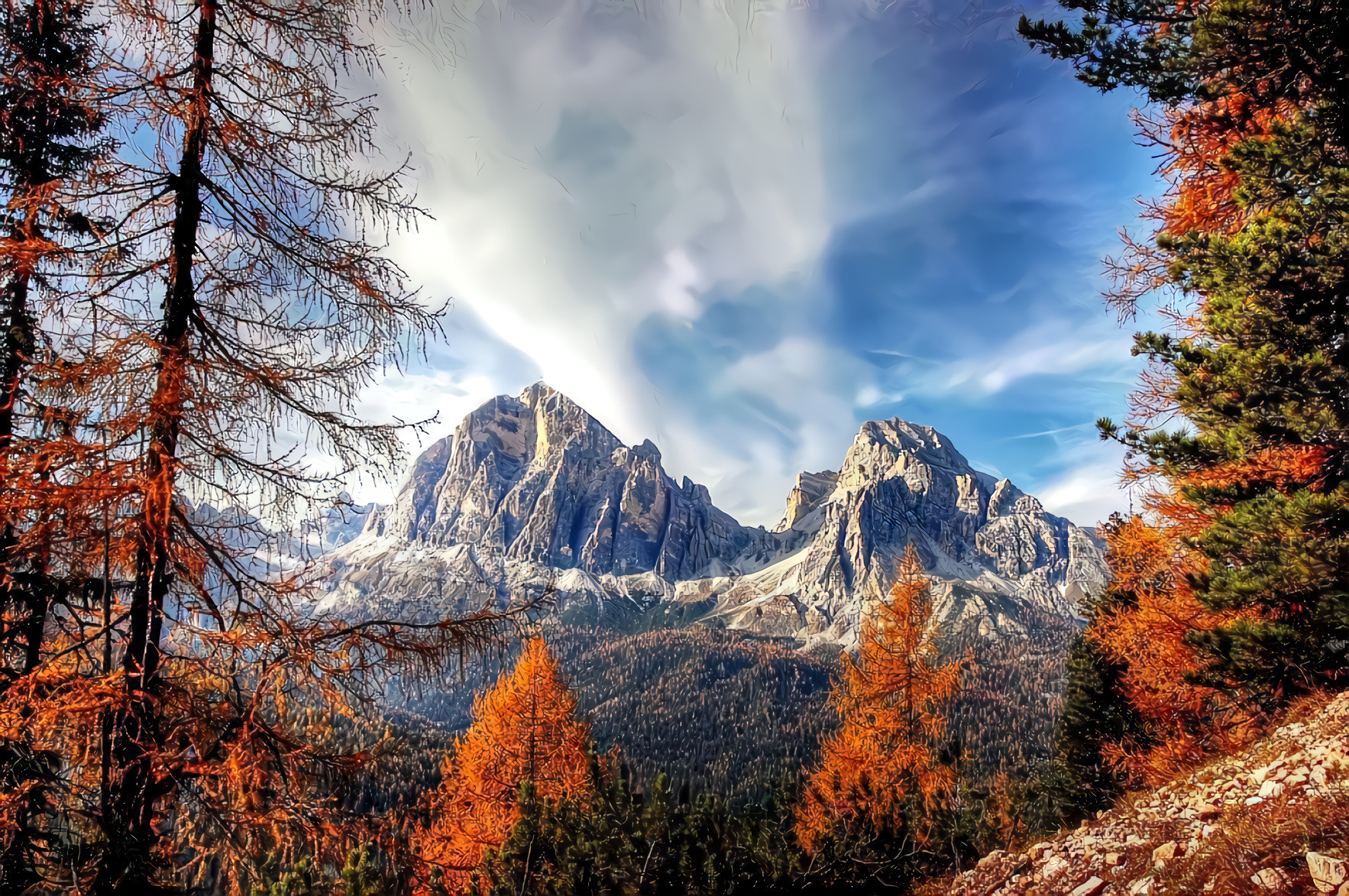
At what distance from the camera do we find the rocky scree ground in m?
3.22

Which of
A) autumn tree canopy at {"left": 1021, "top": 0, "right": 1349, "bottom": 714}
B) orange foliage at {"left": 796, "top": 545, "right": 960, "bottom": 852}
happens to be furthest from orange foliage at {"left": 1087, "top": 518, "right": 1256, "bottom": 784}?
orange foliage at {"left": 796, "top": 545, "right": 960, "bottom": 852}

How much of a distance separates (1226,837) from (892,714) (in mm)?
11499

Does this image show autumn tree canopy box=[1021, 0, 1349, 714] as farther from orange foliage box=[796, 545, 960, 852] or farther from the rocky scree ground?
orange foliage box=[796, 545, 960, 852]

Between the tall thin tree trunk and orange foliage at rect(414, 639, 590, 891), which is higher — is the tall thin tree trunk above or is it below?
above

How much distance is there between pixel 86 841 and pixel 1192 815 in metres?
8.54

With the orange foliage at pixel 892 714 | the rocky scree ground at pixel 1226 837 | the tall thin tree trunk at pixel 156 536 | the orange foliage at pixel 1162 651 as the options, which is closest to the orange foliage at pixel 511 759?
the orange foliage at pixel 892 714

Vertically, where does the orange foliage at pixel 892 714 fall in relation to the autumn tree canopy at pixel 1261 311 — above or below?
below

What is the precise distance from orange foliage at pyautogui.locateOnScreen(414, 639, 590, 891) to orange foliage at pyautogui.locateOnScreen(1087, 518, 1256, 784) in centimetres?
1197

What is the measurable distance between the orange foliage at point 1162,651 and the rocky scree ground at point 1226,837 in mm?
2394

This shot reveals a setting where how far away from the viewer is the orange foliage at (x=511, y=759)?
13.2 meters

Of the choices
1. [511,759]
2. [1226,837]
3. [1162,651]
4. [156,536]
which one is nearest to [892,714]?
[1162,651]

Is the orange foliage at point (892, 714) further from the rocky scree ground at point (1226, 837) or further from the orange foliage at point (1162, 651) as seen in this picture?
the rocky scree ground at point (1226, 837)

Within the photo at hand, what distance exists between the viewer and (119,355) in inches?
135

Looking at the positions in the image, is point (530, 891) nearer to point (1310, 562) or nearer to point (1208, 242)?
point (1310, 562)
